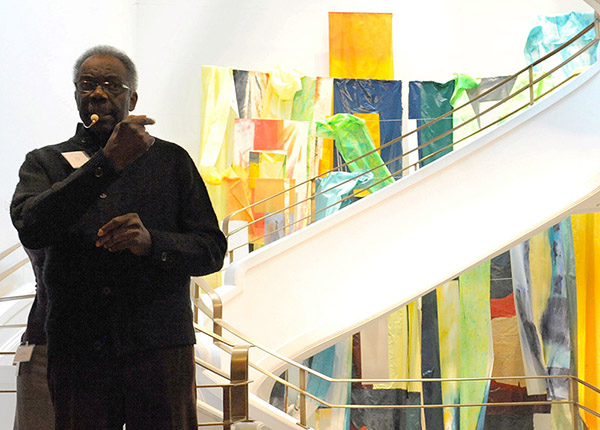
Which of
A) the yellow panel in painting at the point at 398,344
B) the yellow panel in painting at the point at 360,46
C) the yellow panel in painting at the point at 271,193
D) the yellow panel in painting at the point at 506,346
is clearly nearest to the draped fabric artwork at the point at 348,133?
the yellow panel in painting at the point at 271,193

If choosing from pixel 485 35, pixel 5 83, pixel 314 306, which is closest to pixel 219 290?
pixel 314 306

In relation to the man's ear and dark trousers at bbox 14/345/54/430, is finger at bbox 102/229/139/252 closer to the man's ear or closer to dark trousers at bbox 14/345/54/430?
the man's ear

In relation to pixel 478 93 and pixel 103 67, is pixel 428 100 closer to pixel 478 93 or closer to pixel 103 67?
pixel 478 93

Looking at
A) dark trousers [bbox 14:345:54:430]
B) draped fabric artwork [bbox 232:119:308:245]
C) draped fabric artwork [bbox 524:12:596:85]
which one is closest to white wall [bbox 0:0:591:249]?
draped fabric artwork [bbox 524:12:596:85]

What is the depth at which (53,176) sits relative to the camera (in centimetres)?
153

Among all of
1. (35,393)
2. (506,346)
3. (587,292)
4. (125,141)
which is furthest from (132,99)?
(506,346)

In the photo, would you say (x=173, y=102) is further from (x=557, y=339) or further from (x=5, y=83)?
(x=557, y=339)

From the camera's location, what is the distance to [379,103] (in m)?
8.84

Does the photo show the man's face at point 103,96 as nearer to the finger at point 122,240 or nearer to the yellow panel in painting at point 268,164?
the finger at point 122,240

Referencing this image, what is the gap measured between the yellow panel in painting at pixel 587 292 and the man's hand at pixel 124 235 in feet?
21.3

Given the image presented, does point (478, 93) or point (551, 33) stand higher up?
point (551, 33)

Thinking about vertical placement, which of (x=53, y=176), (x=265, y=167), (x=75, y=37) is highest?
(x=75, y=37)

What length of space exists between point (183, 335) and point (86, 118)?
49 cm

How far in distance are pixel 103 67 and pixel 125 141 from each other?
27 centimetres
